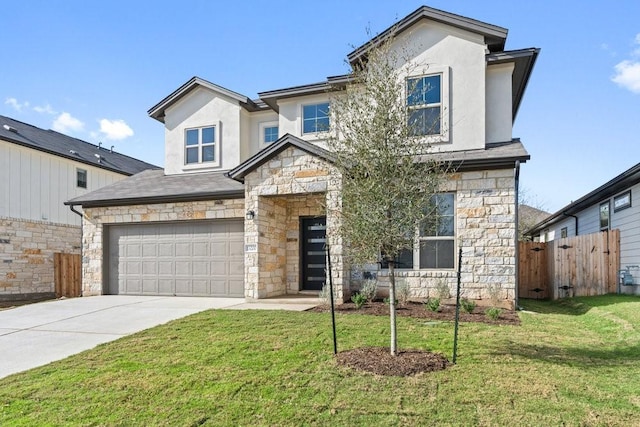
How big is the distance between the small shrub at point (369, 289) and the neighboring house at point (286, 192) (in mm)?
422

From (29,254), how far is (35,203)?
2010 millimetres

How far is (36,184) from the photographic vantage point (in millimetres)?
15961

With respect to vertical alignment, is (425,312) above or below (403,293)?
below

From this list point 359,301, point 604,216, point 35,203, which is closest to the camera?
point 359,301

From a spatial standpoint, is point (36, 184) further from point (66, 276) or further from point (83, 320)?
point (83, 320)

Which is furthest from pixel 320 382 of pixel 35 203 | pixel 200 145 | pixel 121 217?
pixel 35 203

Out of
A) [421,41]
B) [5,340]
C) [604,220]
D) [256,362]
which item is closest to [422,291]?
[256,362]

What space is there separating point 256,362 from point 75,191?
1607cm

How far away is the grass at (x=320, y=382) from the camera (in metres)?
3.81

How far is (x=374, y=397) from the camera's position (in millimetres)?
4172

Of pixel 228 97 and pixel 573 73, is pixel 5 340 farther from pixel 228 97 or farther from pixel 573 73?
pixel 573 73

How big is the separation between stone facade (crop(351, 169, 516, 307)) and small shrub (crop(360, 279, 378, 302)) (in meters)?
1.12

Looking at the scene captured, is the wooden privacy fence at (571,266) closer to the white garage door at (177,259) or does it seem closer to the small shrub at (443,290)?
the small shrub at (443,290)

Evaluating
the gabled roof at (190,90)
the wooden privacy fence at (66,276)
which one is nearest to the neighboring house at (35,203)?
the wooden privacy fence at (66,276)
